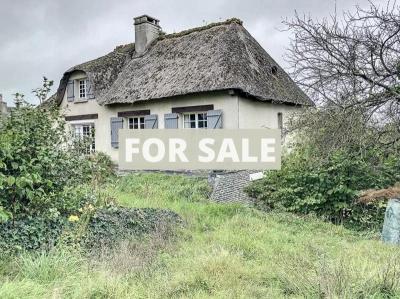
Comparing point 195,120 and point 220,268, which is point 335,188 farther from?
point 195,120

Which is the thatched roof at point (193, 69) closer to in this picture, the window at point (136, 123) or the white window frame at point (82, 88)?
the white window frame at point (82, 88)

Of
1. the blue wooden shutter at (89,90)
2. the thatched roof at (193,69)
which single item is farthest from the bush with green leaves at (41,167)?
the blue wooden shutter at (89,90)

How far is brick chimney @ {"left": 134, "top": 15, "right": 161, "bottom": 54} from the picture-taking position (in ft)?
53.2

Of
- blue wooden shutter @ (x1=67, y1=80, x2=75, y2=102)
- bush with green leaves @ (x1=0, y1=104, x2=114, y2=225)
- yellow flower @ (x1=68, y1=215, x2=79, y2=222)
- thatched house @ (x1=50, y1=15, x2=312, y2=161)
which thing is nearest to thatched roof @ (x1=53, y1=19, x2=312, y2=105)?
thatched house @ (x1=50, y1=15, x2=312, y2=161)

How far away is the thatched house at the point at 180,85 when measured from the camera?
12492mm

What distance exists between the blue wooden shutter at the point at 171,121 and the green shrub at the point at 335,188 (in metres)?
4.89

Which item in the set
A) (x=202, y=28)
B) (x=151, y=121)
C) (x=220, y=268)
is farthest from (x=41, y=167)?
(x=202, y=28)

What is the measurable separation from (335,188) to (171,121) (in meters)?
6.32

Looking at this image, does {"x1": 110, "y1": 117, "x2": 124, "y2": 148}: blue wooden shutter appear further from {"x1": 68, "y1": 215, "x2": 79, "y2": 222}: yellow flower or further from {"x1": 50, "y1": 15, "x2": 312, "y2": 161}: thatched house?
{"x1": 68, "y1": 215, "x2": 79, "y2": 222}: yellow flower

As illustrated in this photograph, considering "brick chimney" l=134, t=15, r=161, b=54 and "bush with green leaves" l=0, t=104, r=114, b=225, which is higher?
"brick chimney" l=134, t=15, r=161, b=54

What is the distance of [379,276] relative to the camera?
3.83 metres

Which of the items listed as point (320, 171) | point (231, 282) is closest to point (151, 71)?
point (320, 171)

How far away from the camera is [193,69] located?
1348 centimetres

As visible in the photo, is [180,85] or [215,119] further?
[180,85]
